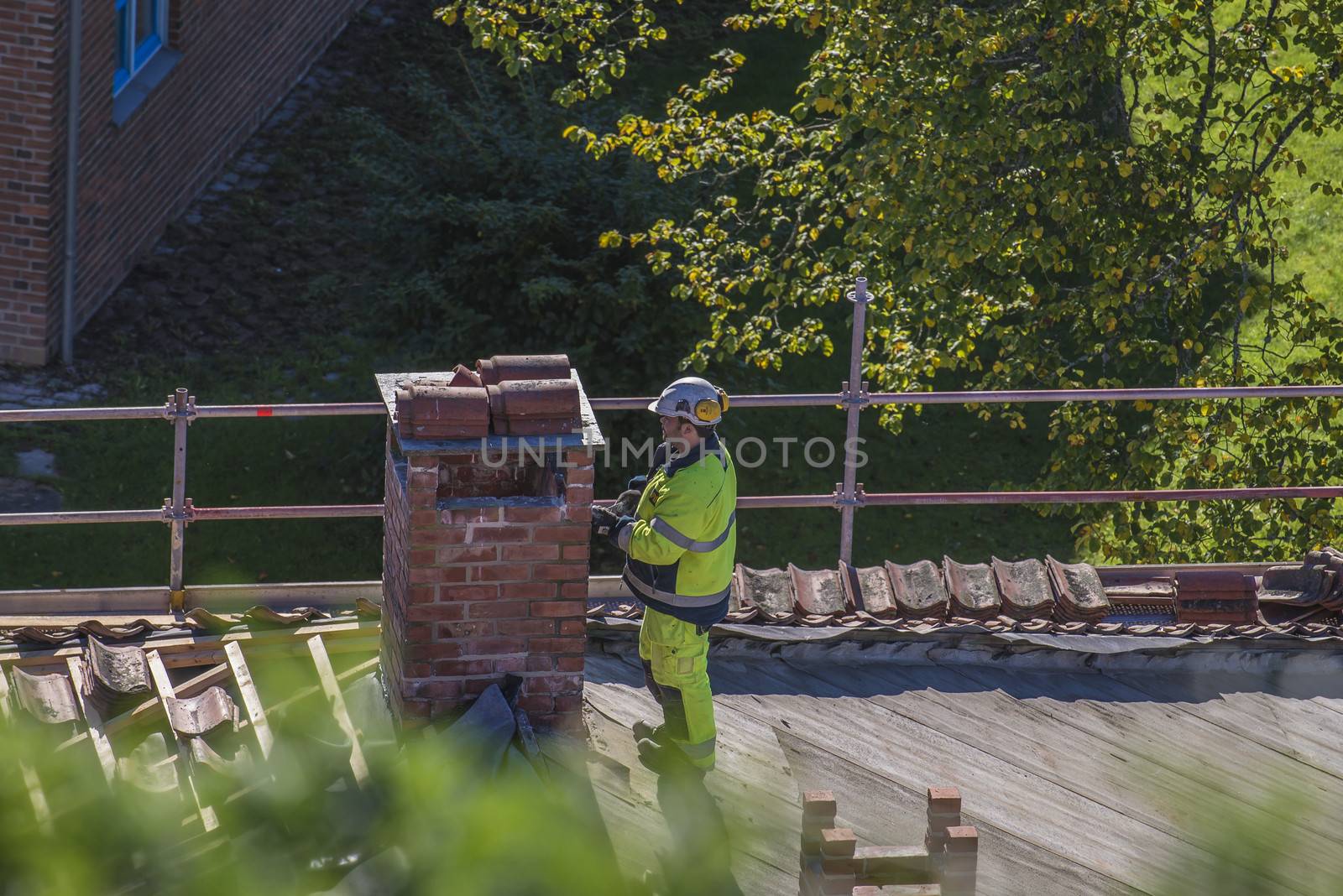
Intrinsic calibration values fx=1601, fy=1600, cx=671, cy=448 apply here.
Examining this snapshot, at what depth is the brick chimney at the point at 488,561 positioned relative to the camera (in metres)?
4.92

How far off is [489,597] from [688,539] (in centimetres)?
72

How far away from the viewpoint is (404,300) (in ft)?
38.0

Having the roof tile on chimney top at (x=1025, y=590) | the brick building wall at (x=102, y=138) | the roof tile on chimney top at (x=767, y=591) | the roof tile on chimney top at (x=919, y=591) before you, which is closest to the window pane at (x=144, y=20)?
the brick building wall at (x=102, y=138)

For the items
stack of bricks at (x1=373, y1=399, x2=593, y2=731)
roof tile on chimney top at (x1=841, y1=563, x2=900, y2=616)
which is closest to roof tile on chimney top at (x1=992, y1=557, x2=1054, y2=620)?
roof tile on chimney top at (x1=841, y1=563, x2=900, y2=616)

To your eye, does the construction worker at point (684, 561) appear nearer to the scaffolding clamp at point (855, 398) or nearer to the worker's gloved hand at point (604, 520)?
the worker's gloved hand at point (604, 520)

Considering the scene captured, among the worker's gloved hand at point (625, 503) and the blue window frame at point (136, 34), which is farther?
the blue window frame at point (136, 34)

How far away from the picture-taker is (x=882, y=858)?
3.80 metres

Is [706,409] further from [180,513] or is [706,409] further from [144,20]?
[144,20]

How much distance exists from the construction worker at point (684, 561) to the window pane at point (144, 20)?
11428mm

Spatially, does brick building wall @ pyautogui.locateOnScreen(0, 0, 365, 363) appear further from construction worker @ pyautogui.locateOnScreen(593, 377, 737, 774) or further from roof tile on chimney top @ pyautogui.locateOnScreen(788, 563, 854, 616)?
construction worker @ pyautogui.locateOnScreen(593, 377, 737, 774)

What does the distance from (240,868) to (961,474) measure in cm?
1356

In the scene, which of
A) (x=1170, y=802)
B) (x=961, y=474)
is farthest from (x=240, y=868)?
(x=961, y=474)

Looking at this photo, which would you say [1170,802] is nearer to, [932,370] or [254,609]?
[254,609]

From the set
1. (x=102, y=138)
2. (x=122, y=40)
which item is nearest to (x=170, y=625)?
(x=102, y=138)
